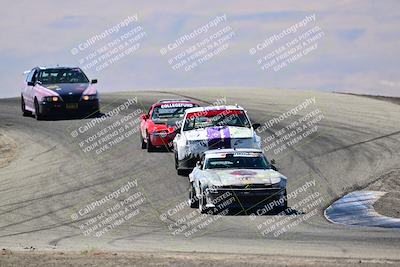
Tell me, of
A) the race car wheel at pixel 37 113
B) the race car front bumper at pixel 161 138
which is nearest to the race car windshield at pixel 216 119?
the race car front bumper at pixel 161 138

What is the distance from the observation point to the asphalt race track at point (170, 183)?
45.5 ft

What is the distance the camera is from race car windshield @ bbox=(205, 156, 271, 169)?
18266mm

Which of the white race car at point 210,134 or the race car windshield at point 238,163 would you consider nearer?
the race car windshield at point 238,163

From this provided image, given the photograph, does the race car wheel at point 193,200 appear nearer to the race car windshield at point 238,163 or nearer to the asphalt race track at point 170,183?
the asphalt race track at point 170,183

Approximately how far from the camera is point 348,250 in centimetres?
1303

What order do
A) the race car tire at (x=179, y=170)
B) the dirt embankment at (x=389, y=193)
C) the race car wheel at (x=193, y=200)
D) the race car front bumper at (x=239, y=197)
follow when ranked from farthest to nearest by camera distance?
1. the race car tire at (x=179, y=170)
2. the race car wheel at (x=193, y=200)
3. the dirt embankment at (x=389, y=193)
4. the race car front bumper at (x=239, y=197)

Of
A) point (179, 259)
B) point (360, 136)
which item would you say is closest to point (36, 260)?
point (179, 259)

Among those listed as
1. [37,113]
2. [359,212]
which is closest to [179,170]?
[359,212]

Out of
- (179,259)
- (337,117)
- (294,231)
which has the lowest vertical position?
(337,117)

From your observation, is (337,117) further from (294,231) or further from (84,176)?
(294,231)

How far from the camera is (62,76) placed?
2978 cm

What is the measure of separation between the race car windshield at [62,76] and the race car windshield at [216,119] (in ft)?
26.8

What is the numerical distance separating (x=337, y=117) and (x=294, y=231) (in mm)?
16176

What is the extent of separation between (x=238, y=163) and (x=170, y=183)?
8.51ft
